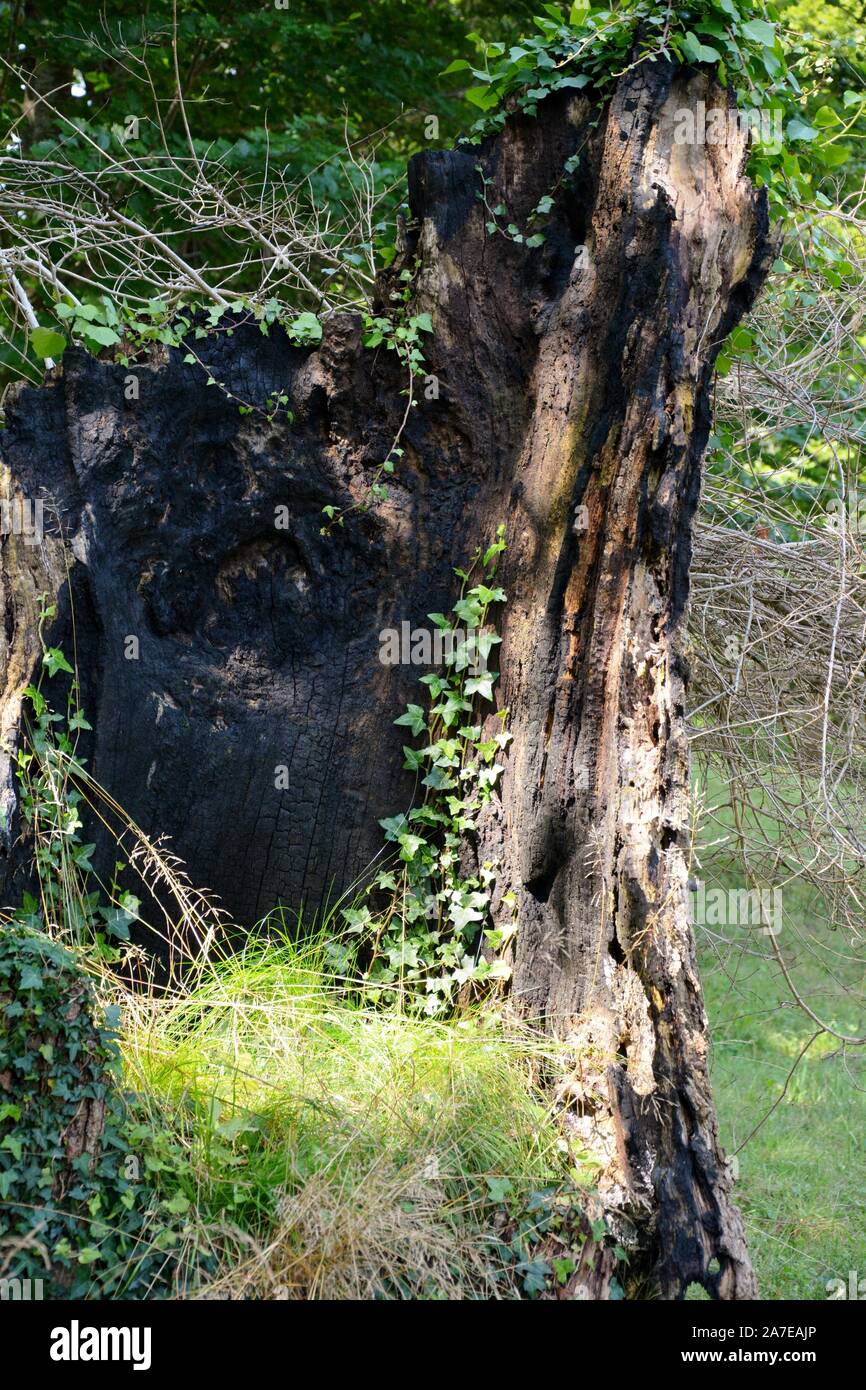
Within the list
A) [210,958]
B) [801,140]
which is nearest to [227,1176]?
[210,958]

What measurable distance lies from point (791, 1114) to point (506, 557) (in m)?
3.26

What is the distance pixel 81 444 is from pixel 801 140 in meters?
2.84

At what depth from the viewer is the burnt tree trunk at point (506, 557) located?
3.50 metres

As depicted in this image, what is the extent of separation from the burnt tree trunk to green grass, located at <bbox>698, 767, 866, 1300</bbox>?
3.89 ft

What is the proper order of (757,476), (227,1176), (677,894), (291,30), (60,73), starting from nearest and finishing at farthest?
1. (227,1176)
2. (677,894)
3. (757,476)
4. (291,30)
5. (60,73)

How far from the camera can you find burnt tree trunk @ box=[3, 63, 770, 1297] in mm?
3498

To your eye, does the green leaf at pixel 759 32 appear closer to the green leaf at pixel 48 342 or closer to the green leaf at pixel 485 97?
the green leaf at pixel 485 97

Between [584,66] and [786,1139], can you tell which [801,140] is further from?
[786,1139]

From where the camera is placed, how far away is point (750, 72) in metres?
3.81

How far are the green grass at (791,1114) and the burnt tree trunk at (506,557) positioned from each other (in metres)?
1.19

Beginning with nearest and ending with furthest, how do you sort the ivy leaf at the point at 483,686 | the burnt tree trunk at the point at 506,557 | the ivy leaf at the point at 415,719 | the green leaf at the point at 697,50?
the burnt tree trunk at the point at 506,557, the green leaf at the point at 697,50, the ivy leaf at the point at 483,686, the ivy leaf at the point at 415,719

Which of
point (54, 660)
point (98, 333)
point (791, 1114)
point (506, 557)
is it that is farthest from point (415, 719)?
point (791, 1114)

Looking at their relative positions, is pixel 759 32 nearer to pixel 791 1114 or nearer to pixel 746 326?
pixel 746 326

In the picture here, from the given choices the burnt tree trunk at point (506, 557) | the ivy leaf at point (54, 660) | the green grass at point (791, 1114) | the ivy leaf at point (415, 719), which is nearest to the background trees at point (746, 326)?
the green grass at point (791, 1114)
